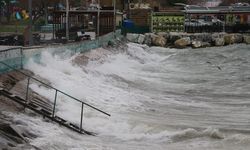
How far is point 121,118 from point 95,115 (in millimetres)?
1009

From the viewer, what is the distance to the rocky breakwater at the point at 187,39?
79.4m

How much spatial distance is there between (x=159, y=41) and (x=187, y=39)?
4.21m

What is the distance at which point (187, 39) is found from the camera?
8106 cm

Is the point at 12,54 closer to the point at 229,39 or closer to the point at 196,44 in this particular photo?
the point at 196,44

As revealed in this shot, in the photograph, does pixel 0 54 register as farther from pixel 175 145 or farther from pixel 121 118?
pixel 175 145

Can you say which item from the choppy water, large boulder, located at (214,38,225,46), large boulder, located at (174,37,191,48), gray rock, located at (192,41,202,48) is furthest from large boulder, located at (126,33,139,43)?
the choppy water

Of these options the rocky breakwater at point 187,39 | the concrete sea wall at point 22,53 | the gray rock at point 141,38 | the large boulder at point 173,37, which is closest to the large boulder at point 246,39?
the rocky breakwater at point 187,39

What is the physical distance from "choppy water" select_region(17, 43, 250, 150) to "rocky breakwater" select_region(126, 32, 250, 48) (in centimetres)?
3083

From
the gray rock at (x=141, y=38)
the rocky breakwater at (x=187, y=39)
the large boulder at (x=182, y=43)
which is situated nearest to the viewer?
the gray rock at (x=141, y=38)

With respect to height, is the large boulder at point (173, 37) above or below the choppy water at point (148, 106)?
below

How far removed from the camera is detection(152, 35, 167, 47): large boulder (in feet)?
260

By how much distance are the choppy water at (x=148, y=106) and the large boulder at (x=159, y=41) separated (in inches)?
1206

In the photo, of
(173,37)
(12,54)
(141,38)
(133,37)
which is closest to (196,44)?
(173,37)

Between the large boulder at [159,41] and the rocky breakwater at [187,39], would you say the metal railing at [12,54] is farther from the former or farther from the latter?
the large boulder at [159,41]
